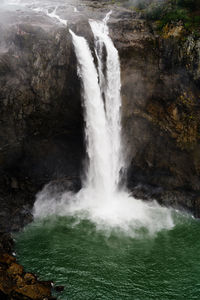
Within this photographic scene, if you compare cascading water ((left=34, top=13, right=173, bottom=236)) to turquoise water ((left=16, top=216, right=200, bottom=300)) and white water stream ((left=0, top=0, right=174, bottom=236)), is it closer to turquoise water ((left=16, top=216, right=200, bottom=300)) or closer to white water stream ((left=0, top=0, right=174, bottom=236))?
white water stream ((left=0, top=0, right=174, bottom=236))

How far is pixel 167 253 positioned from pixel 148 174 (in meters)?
7.68

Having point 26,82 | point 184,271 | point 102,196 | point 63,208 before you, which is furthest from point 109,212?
point 26,82

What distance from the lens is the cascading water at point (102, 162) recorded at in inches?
717

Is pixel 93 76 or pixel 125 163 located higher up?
pixel 93 76

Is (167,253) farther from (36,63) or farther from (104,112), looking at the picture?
(36,63)

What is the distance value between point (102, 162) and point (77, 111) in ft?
14.2

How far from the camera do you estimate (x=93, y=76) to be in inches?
744

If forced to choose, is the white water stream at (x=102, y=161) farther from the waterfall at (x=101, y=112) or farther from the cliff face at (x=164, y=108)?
the cliff face at (x=164, y=108)

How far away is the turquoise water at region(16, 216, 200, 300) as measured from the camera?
1195 cm

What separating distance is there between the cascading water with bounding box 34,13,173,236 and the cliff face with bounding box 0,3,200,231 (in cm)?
68

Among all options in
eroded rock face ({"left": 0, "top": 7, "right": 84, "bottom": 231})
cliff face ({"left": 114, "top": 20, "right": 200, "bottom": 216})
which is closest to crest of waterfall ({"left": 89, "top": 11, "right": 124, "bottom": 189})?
cliff face ({"left": 114, "top": 20, "right": 200, "bottom": 216})

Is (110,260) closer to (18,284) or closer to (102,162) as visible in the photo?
(18,284)

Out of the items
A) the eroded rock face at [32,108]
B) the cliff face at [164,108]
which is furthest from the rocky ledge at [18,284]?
the cliff face at [164,108]

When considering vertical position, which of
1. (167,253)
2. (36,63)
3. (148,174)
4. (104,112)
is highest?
(36,63)
